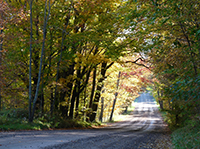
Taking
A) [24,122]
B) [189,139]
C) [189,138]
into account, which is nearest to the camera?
[189,139]

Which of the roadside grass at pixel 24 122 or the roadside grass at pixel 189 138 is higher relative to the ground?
the roadside grass at pixel 24 122

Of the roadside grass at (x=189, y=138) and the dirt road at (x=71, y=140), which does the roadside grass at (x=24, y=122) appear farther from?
the roadside grass at (x=189, y=138)

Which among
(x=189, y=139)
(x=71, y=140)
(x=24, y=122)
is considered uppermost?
(x=24, y=122)

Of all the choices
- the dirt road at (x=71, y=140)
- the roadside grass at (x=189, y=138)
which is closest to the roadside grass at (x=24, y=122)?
the dirt road at (x=71, y=140)

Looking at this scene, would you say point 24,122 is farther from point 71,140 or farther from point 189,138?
point 189,138

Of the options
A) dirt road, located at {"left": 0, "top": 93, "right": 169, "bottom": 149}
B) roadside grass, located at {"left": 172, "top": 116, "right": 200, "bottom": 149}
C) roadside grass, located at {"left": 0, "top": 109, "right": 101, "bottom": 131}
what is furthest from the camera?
roadside grass, located at {"left": 0, "top": 109, "right": 101, "bottom": 131}

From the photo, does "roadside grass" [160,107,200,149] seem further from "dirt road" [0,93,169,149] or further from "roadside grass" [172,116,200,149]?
"dirt road" [0,93,169,149]

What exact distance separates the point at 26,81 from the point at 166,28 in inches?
450

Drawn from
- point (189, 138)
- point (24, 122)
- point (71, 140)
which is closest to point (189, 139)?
point (189, 138)

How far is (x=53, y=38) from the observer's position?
53.0 feet

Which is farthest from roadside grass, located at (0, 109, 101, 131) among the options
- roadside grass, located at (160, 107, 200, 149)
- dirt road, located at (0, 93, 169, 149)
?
roadside grass, located at (160, 107, 200, 149)

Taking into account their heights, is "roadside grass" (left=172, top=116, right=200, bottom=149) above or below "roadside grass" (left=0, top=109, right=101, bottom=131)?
below

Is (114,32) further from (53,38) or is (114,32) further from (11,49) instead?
(11,49)

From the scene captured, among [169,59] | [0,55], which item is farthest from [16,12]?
[169,59]
